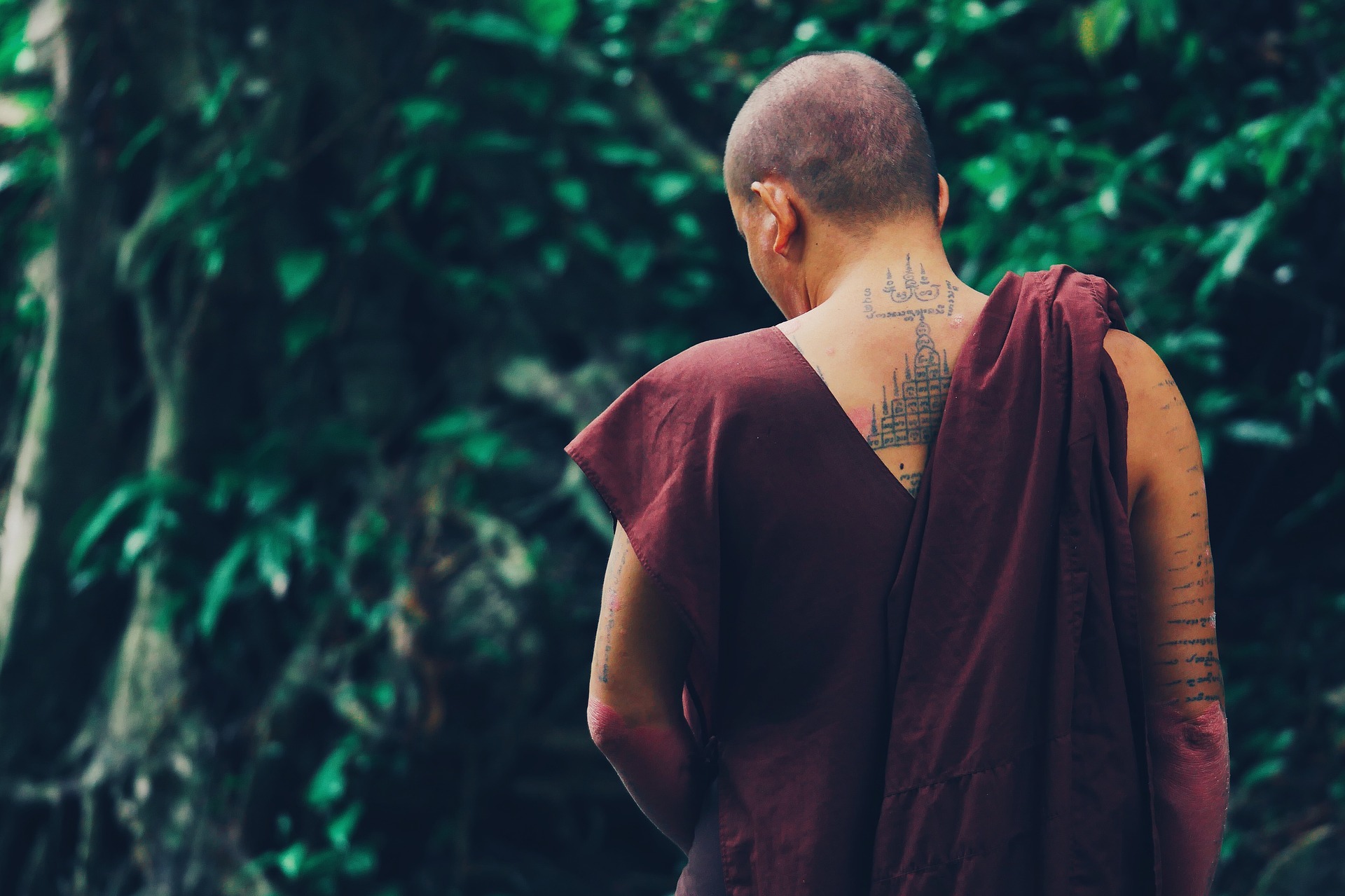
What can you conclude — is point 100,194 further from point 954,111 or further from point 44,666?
point 954,111

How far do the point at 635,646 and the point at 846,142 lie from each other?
0.73 metres

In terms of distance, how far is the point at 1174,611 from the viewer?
143 cm

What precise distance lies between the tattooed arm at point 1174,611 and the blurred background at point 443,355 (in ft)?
6.24

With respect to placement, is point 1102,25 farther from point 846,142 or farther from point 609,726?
point 609,726

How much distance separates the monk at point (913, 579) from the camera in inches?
51.5

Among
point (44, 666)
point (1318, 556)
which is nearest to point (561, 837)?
point (44, 666)

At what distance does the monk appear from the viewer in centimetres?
131

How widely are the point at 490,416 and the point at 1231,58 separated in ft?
9.10

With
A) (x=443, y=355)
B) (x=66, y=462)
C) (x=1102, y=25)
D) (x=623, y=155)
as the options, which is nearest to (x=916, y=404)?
(x=1102, y=25)

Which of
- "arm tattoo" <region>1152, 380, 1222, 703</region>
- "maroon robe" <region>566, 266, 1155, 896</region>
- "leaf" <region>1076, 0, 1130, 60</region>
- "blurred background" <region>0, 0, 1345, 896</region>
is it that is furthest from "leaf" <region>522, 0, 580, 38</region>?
"arm tattoo" <region>1152, 380, 1222, 703</region>

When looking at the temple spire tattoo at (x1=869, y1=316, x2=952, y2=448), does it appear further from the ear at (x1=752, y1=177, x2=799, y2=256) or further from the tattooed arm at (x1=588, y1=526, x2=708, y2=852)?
the tattooed arm at (x1=588, y1=526, x2=708, y2=852)

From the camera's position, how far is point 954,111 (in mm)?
4008

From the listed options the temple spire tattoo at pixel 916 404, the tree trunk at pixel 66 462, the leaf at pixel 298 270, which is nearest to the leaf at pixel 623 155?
the leaf at pixel 298 270

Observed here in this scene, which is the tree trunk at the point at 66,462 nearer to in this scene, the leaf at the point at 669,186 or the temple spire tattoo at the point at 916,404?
the leaf at the point at 669,186
